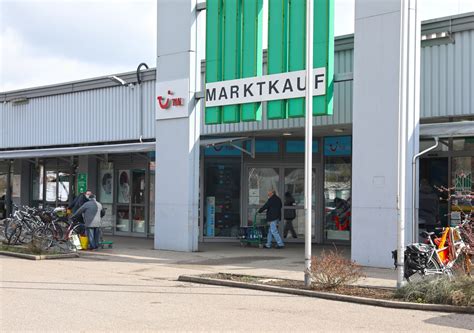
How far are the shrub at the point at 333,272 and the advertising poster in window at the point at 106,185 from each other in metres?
15.1

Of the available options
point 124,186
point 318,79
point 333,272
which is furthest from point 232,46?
point 124,186

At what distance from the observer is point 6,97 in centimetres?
2884

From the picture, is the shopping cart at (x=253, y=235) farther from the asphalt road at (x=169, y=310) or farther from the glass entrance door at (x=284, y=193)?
the asphalt road at (x=169, y=310)

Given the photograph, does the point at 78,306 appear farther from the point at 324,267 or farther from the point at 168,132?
the point at 168,132

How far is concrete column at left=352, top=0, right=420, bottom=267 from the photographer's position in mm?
14430

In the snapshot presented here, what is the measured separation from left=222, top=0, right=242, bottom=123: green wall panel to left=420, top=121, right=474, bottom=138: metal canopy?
16.4ft

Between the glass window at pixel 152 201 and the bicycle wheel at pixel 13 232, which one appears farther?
the glass window at pixel 152 201

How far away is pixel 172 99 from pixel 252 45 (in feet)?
10.0

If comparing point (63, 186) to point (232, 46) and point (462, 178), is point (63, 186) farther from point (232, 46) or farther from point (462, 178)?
point (462, 178)

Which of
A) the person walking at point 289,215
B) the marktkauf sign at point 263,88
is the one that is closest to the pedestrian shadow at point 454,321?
the marktkauf sign at point 263,88

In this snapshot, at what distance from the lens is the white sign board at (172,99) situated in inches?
727

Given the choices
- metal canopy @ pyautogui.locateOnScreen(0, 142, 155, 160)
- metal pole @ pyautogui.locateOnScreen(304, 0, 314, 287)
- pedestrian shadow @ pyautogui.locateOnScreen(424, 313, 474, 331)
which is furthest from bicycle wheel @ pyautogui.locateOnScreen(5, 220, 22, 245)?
pedestrian shadow @ pyautogui.locateOnScreen(424, 313, 474, 331)

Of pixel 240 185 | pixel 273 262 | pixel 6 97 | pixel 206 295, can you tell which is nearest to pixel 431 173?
pixel 273 262

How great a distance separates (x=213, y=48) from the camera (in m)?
18.1
